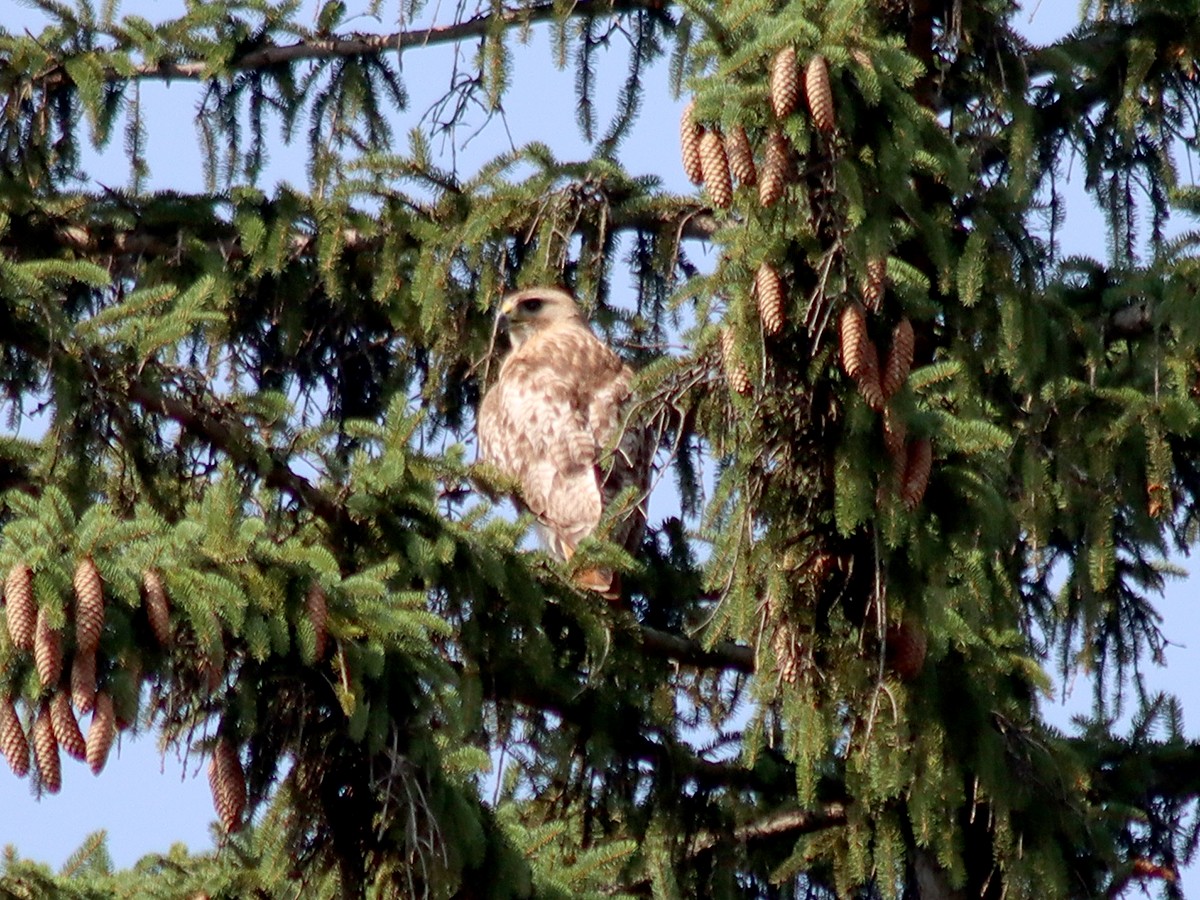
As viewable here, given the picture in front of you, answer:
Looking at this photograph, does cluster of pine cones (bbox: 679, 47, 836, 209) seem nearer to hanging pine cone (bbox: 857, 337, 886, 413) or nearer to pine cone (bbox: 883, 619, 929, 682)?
hanging pine cone (bbox: 857, 337, 886, 413)

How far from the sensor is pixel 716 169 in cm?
453

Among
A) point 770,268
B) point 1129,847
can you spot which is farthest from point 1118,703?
point 770,268

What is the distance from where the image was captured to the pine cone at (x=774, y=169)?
4.47 metres

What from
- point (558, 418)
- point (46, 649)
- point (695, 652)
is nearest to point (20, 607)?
point (46, 649)

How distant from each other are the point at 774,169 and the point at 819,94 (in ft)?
0.59

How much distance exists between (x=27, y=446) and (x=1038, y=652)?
11.1ft

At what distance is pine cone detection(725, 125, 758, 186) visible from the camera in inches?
177

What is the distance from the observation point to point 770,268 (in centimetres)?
464

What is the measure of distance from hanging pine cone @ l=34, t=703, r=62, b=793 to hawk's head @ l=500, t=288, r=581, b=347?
4059 millimetres

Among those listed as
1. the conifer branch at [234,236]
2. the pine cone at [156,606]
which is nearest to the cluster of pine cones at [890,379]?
the pine cone at [156,606]

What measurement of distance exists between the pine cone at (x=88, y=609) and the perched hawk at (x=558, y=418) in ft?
11.9

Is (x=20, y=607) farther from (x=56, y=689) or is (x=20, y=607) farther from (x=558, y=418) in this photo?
(x=558, y=418)

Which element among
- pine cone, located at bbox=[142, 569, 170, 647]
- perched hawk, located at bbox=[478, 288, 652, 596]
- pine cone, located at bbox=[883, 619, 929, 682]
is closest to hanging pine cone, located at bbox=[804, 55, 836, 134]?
pine cone, located at bbox=[883, 619, 929, 682]

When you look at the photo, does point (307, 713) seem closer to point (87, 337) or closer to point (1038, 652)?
Answer: point (87, 337)
